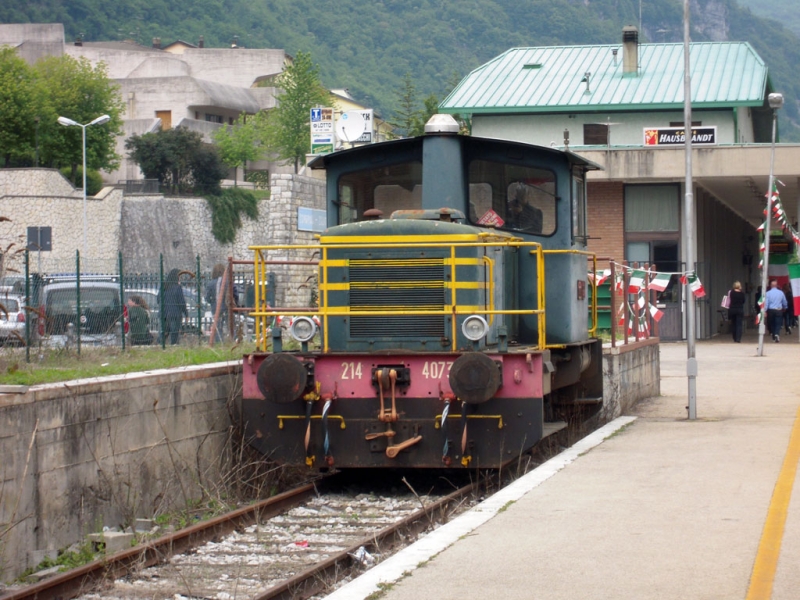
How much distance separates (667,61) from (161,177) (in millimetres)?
34291

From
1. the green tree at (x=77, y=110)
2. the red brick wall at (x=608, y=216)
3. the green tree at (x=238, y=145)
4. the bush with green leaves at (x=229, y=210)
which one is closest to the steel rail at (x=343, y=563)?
the red brick wall at (x=608, y=216)

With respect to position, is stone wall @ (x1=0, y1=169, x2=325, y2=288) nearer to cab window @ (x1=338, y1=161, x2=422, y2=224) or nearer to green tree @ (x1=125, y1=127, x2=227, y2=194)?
green tree @ (x1=125, y1=127, x2=227, y2=194)

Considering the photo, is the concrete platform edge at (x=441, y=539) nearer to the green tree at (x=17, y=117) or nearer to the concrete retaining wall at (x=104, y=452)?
the concrete retaining wall at (x=104, y=452)

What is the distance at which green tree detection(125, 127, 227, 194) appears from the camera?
63.3 metres

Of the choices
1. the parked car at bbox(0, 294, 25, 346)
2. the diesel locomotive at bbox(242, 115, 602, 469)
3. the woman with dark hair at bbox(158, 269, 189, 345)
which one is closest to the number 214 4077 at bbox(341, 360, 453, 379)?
the diesel locomotive at bbox(242, 115, 602, 469)

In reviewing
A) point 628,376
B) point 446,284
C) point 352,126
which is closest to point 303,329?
point 446,284

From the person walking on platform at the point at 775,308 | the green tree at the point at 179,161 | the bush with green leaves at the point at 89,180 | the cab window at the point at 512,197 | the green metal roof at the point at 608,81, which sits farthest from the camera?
the green tree at the point at 179,161

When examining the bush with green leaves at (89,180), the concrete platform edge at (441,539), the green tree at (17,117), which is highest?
the green tree at (17,117)

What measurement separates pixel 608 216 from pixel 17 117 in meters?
43.6

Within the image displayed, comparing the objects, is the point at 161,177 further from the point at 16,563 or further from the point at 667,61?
the point at 16,563

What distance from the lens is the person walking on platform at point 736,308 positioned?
101 feet

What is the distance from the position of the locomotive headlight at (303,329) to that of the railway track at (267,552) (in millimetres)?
1365

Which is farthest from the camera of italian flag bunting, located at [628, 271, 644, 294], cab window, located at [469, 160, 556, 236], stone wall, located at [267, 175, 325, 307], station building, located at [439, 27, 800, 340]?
stone wall, located at [267, 175, 325, 307]

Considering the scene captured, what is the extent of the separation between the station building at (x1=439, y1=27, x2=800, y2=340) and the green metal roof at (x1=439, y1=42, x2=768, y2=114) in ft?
0.15
